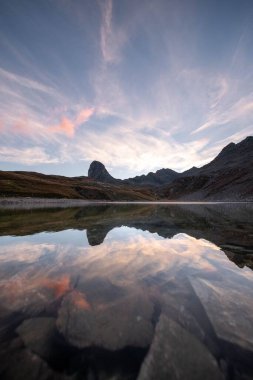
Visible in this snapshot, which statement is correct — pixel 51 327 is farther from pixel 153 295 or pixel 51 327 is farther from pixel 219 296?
pixel 219 296

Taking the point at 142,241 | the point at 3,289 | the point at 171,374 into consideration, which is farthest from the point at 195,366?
the point at 142,241

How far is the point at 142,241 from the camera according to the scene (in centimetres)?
1678

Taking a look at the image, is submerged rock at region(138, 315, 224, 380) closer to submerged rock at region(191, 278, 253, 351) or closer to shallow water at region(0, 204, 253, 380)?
shallow water at region(0, 204, 253, 380)

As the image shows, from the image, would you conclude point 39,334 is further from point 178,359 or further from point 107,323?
point 178,359

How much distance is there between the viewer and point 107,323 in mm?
5828

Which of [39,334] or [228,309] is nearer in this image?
[39,334]

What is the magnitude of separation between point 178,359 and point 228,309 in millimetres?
2753

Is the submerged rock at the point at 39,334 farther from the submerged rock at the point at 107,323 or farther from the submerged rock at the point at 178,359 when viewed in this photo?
the submerged rock at the point at 178,359

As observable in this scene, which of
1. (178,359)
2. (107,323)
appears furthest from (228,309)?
(107,323)

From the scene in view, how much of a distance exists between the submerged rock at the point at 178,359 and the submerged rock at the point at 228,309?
2.72 ft

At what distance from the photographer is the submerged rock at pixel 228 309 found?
5392mm

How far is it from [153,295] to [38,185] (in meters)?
138

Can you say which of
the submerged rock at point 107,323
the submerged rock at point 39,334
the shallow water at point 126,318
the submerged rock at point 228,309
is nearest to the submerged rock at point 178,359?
the shallow water at point 126,318

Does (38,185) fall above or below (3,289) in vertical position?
above
